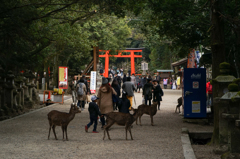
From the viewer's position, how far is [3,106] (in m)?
17.0

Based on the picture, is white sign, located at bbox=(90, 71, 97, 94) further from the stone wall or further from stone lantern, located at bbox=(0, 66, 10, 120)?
stone lantern, located at bbox=(0, 66, 10, 120)

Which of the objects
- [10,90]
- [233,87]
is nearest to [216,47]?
[233,87]

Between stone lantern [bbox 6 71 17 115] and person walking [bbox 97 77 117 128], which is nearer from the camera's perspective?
person walking [bbox 97 77 117 128]

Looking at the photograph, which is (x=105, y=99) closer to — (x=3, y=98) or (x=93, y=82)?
(x=3, y=98)

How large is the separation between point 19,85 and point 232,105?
15104 millimetres

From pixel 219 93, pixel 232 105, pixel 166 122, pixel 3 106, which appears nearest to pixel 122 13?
pixel 166 122

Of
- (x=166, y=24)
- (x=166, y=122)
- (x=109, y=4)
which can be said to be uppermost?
(x=109, y=4)

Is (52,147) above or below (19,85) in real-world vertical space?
below

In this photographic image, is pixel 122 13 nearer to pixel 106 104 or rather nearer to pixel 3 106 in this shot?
pixel 106 104

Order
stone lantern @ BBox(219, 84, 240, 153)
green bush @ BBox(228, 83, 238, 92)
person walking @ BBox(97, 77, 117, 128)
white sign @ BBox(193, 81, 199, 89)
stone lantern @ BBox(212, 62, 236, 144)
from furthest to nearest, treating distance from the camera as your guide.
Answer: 1. white sign @ BBox(193, 81, 199, 89)
2. person walking @ BBox(97, 77, 117, 128)
3. stone lantern @ BBox(212, 62, 236, 144)
4. green bush @ BBox(228, 83, 238, 92)
5. stone lantern @ BBox(219, 84, 240, 153)

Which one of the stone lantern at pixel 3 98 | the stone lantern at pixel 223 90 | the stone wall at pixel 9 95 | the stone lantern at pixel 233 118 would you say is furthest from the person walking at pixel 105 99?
the stone lantern at pixel 3 98

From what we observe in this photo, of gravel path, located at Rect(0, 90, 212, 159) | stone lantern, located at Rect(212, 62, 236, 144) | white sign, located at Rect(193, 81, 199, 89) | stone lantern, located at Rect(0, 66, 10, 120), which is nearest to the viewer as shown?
gravel path, located at Rect(0, 90, 212, 159)

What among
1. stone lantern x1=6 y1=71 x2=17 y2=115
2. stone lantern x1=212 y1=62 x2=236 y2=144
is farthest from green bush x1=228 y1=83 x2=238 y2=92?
stone lantern x1=6 y1=71 x2=17 y2=115

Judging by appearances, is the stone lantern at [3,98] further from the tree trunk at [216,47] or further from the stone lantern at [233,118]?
the stone lantern at [233,118]
